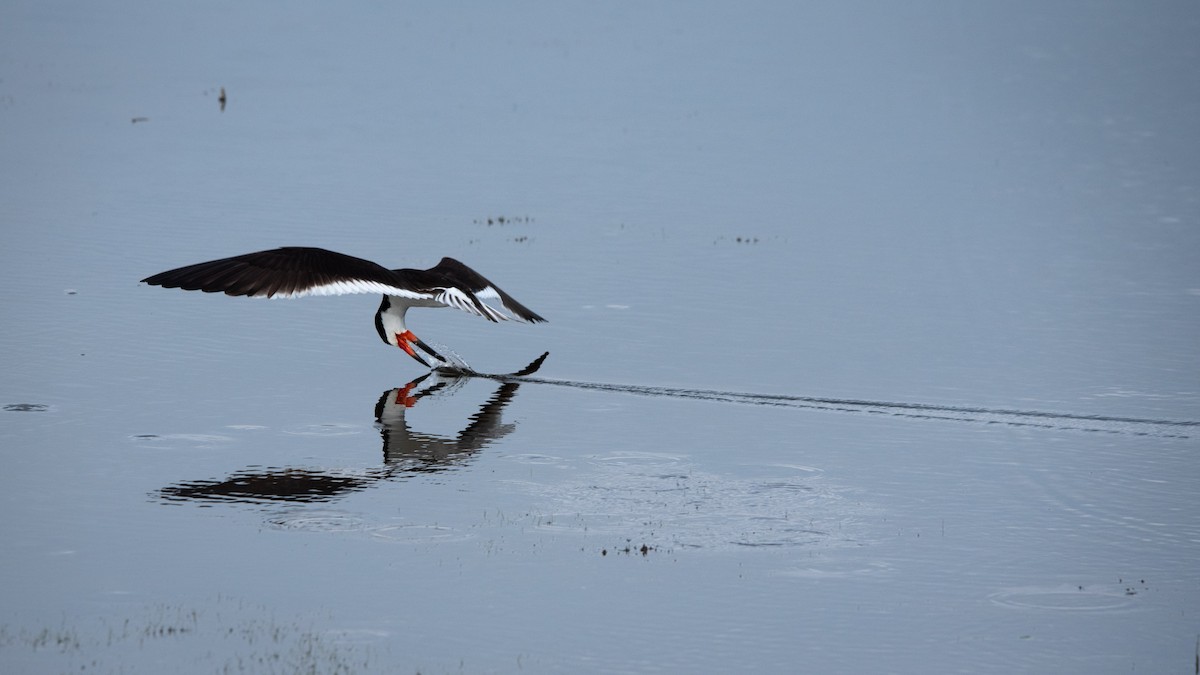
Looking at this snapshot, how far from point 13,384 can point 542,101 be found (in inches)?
1007

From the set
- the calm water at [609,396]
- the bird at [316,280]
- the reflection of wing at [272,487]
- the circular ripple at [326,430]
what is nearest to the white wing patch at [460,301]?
the bird at [316,280]

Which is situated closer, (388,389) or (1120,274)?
(388,389)

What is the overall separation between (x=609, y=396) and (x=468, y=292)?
74.0 inches

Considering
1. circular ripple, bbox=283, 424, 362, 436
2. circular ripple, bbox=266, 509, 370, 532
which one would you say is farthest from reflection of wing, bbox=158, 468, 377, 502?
circular ripple, bbox=283, 424, 362, 436

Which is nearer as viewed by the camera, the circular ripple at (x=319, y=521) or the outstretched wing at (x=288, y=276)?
the circular ripple at (x=319, y=521)

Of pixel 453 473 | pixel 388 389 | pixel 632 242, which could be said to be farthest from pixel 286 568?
pixel 632 242

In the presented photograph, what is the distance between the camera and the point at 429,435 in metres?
15.6

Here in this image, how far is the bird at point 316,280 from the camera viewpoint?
16766 millimetres

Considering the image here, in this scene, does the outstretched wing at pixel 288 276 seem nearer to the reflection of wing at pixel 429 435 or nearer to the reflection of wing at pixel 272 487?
the reflection of wing at pixel 429 435

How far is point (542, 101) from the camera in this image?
1622 inches

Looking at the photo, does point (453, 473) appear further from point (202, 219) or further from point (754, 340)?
point (202, 219)

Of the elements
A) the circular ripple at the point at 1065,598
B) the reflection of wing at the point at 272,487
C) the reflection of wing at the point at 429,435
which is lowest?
the circular ripple at the point at 1065,598

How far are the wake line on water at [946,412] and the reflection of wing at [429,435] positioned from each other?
1278mm

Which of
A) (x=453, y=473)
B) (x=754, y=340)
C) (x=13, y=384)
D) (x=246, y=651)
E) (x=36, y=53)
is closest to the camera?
(x=246, y=651)
